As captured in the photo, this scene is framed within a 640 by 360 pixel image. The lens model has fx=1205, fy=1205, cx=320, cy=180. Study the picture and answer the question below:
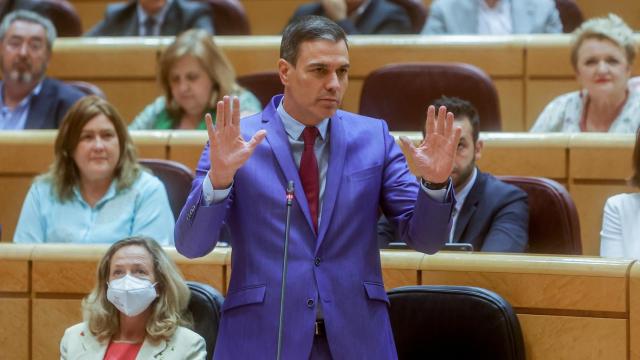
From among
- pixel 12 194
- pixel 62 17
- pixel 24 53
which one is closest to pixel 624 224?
pixel 12 194

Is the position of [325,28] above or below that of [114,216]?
above

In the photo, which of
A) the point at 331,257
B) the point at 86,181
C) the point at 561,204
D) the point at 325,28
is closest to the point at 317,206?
the point at 331,257

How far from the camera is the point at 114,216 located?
2.29 meters

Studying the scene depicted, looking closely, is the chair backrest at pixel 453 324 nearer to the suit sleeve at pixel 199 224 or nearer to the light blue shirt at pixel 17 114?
the suit sleeve at pixel 199 224

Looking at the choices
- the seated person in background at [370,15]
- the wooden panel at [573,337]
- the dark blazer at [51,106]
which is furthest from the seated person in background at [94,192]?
the seated person in background at [370,15]

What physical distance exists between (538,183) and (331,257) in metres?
0.96

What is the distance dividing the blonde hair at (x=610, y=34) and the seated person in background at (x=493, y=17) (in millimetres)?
591

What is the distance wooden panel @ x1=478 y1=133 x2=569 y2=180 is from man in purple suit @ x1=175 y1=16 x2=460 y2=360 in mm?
1087

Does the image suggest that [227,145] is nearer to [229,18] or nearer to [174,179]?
[174,179]

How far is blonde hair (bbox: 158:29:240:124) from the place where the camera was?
111 inches

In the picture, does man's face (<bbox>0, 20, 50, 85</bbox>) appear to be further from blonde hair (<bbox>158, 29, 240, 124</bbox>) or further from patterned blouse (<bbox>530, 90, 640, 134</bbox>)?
patterned blouse (<bbox>530, 90, 640, 134</bbox>)

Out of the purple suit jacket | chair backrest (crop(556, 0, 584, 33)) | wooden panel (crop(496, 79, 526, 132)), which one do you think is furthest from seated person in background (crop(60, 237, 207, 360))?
chair backrest (crop(556, 0, 584, 33))

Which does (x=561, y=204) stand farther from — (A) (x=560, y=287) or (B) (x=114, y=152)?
(B) (x=114, y=152)

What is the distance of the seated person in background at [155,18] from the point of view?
3.51 metres
